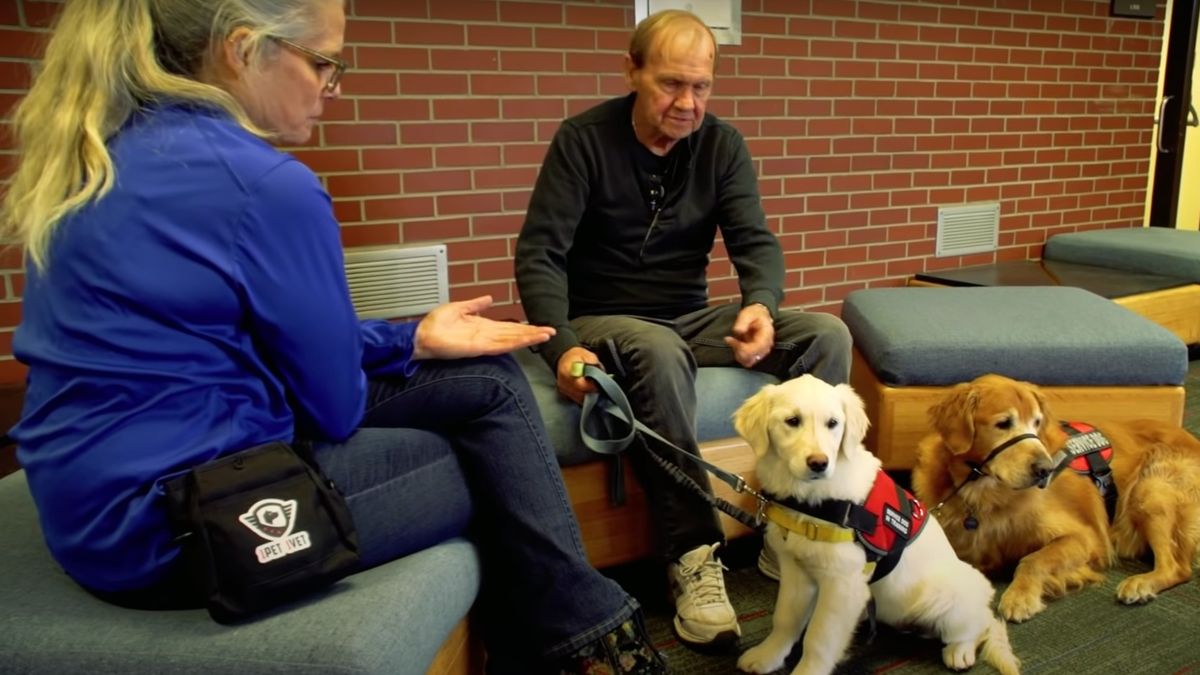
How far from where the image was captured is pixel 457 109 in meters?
2.55

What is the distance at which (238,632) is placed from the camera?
0.98 m

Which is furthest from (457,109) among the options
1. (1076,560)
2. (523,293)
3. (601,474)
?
(1076,560)

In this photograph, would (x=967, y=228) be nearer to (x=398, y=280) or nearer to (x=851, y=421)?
(x=398, y=280)

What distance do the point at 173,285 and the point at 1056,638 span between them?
1575 millimetres

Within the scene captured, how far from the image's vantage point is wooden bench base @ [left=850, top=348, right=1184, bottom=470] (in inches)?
80.7

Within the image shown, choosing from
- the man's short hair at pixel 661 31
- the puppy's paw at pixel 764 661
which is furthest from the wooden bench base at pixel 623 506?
the man's short hair at pixel 661 31

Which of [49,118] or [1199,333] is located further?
[1199,333]

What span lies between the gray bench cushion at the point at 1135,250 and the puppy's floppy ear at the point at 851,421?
2.47 m

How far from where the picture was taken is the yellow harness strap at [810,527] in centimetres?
141

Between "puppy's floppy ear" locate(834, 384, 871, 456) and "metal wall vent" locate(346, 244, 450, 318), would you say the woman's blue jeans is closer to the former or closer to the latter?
"puppy's floppy ear" locate(834, 384, 871, 456)

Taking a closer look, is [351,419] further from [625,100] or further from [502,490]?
[625,100]

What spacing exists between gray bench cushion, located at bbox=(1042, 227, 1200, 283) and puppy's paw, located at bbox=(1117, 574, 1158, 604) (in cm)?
191

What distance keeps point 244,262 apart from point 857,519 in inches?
38.9

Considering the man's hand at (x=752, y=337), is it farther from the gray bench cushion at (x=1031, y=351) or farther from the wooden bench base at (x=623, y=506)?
the gray bench cushion at (x=1031, y=351)
